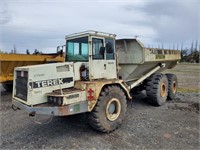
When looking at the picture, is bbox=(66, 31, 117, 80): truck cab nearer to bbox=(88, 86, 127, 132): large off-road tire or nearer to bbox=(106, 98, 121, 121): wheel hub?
bbox=(88, 86, 127, 132): large off-road tire

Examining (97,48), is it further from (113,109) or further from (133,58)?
(133,58)

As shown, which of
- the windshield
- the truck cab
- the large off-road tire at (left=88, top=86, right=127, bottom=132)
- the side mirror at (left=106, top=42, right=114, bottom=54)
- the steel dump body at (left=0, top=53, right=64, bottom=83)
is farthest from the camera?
the steel dump body at (left=0, top=53, right=64, bottom=83)

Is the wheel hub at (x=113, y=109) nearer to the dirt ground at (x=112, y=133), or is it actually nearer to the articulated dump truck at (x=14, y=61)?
the dirt ground at (x=112, y=133)

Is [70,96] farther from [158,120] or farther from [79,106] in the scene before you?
[158,120]

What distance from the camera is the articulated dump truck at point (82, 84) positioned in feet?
15.4

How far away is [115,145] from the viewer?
Result: 4840 millimetres

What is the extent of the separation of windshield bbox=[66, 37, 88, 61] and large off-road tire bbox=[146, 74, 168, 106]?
3.44 metres

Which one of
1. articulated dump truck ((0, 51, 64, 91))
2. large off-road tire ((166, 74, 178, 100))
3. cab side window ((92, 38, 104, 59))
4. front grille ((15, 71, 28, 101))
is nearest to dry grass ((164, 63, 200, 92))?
large off-road tire ((166, 74, 178, 100))

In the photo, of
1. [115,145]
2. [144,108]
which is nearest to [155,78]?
[144,108]

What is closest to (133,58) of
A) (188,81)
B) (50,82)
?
(50,82)

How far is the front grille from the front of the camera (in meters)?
4.86

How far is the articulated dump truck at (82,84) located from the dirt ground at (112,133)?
0.47 meters

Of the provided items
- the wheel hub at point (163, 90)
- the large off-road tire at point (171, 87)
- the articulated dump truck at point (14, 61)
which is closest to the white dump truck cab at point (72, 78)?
the wheel hub at point (163, 90)

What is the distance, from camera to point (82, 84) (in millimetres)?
5129
